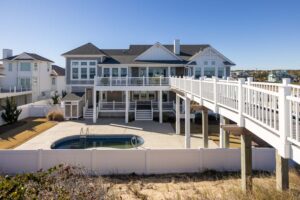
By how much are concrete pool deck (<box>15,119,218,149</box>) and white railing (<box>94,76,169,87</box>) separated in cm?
392

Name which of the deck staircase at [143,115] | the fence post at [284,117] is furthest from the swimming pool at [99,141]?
the fence post at [284,117]

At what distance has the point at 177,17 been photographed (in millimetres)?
27500

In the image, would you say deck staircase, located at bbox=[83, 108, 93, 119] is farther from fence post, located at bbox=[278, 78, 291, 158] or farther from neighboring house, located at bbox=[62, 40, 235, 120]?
fence post, located at bbox=[278, 78, 291, 158]

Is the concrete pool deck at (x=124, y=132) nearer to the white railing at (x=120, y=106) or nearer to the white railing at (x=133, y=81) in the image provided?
the white railing at (x=120, y=106)

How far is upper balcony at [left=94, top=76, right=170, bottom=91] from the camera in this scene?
2595 centimetres

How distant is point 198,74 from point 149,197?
21746 millimetres

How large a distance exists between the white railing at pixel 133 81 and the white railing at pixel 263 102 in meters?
14.2

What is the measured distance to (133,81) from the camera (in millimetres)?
26516

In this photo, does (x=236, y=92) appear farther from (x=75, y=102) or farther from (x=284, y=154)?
(x=75, y=102)

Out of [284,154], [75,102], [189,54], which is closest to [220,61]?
[189,54]

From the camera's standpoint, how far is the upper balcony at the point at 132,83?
25953 millimetres

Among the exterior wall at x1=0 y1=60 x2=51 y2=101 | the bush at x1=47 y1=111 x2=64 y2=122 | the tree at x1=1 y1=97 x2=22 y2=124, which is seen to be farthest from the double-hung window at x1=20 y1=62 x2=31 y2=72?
the tree at x1=1 y1=97 x2=22 y2=124

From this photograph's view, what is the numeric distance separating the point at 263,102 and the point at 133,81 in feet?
68.7

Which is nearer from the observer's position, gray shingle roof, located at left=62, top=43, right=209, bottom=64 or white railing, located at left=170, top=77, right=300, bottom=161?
white railing, located at left=170, top=77, right=300, bottom=161
